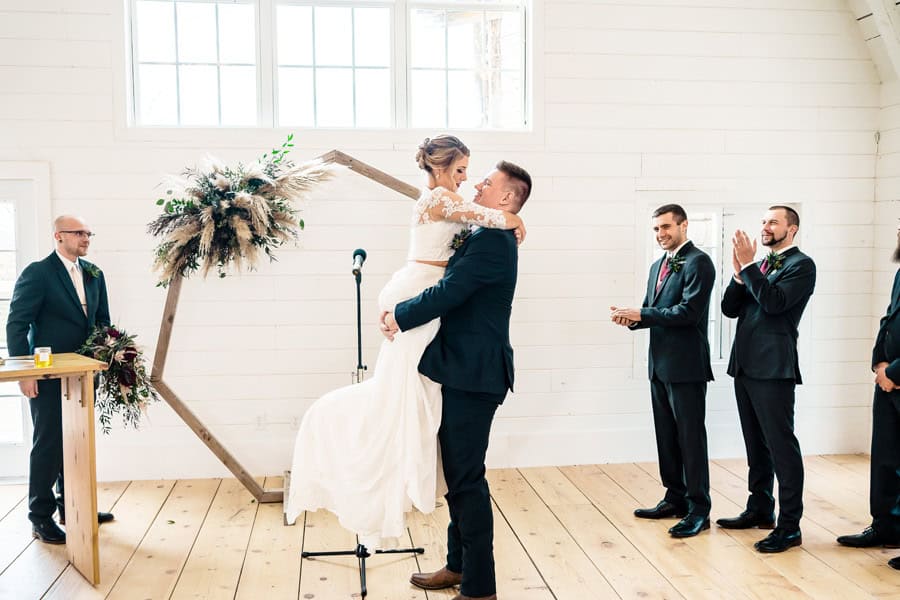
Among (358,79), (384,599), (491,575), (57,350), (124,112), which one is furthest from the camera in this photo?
(358,79)

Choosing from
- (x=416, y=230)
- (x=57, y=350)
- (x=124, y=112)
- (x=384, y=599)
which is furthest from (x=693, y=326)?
(x=124, y=112)

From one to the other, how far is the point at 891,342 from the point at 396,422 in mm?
2457

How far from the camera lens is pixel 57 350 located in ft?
14.6

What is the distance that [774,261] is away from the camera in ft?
14.0

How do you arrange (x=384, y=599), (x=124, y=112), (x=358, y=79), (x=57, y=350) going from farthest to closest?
(x=358, y=79) < (x=124, y=112) < (x=57, y=350) < (x=384, y=599)

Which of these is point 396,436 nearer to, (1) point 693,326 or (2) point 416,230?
(2) point 416,230

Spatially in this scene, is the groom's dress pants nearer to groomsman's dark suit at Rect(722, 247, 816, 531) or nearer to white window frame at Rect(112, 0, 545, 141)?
groomsman's dark suit at Rect(722, 247, 816, 531)

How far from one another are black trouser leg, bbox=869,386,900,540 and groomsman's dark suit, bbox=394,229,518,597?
2.03 meters

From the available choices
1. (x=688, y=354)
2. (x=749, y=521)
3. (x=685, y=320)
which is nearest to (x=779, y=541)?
(x=749, y=521)

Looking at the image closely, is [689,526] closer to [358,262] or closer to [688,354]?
[688,354]

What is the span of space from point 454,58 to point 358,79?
69 centimetres

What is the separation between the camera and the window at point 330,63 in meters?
5.64

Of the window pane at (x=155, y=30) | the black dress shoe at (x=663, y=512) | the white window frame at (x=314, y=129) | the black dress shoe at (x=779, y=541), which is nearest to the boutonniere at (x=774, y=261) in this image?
the black dress shoe at (x=779, y=541)

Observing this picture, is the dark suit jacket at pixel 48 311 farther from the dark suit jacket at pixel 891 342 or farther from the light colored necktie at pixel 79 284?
the dark suit jacket at pixel 891 342
